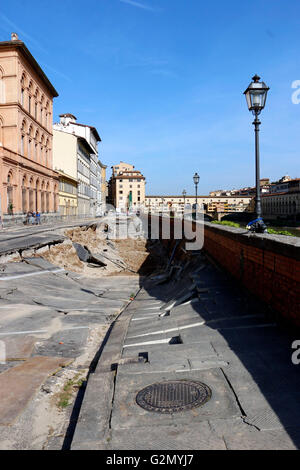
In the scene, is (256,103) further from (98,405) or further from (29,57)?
(29,57)

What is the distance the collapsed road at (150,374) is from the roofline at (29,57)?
105ft

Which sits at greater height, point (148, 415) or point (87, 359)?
point (148, 415)

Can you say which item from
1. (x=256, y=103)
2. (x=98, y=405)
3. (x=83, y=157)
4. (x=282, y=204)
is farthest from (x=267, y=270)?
(x=282, y=204)

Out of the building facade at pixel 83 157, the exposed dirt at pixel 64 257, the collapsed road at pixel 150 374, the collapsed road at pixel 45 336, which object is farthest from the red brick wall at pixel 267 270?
the building facade at pixel 83 157

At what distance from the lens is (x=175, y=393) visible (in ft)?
13.2

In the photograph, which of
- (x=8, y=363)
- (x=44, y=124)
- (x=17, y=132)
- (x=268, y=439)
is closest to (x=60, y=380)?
(x=8, y=363)

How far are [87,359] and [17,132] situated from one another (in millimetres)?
33309

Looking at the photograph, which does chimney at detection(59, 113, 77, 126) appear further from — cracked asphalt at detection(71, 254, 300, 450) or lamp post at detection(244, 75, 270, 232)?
cracked asphalt at detection(71, 254, 300, 450)

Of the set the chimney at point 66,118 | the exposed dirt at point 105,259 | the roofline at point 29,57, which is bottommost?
the exposed dirt at point 105,259

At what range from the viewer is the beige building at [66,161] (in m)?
55.3

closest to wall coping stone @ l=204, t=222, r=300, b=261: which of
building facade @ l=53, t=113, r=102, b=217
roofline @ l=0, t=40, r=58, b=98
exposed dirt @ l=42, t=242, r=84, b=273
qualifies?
exposed dirt @ l=42, t=242, r=84, b=273

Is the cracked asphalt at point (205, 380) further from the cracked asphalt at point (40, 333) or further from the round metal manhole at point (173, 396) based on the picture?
the cracked asphalt at point (40, 333)
